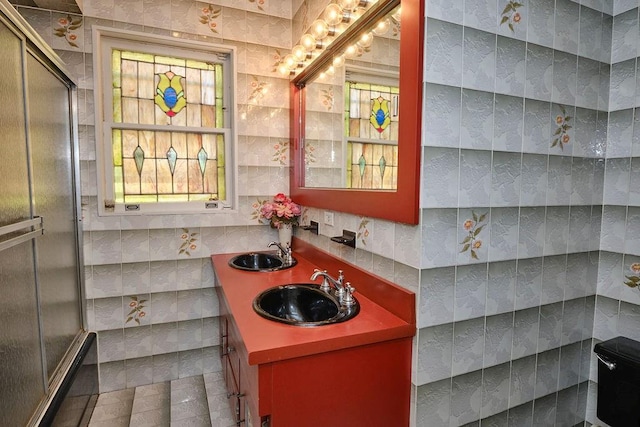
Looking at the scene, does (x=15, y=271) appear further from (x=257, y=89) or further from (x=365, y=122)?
(x=257, y=89)

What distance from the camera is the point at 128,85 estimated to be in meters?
2.20

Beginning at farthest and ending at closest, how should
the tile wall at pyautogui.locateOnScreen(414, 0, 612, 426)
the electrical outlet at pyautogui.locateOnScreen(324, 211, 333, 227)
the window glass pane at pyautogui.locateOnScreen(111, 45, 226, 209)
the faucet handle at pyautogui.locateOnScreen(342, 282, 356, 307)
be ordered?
the window glass pane at pyautogui.locateOnScreen(111, 45, 226, 209), the electrical outlet at pyautogui.locateOnScreen(324, 211, 333, 227), the faucet handle at pyautogui.locateOnScreen(342, 282, 356, 307), the tile wall at pyautogui.locateOnScreen(414, 0, 612, 426)

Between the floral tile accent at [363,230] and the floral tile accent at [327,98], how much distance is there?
31.6 inches

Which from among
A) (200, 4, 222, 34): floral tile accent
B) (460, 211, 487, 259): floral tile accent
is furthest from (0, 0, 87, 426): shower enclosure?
(460, 211, 487, 259): floral tile accent

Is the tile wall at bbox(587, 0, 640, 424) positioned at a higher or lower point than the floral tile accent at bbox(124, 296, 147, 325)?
higher

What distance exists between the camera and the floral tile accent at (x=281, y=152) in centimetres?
252

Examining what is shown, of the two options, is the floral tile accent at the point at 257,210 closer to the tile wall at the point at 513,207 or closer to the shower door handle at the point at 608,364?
the tile wall at the point at 513,207

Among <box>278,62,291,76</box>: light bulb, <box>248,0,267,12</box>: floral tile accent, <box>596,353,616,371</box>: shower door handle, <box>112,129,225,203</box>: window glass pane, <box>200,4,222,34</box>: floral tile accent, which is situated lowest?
<box>596,353,616,371</box>: shower door handle

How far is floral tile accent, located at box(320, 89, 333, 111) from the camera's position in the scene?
2.02 m

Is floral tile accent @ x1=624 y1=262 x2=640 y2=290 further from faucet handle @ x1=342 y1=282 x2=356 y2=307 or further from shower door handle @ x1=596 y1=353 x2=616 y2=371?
faucet handle @ x1=342 y1=282 x2=356 y2=307

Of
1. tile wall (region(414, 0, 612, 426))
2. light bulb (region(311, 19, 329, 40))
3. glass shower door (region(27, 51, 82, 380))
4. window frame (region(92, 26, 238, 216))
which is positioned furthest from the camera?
window frame (region(92, 26, 238, 216))

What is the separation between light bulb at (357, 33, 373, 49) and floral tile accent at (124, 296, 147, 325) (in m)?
2.04

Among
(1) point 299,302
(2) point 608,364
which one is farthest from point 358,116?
(2) point 608,364

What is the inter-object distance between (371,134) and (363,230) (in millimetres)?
456
